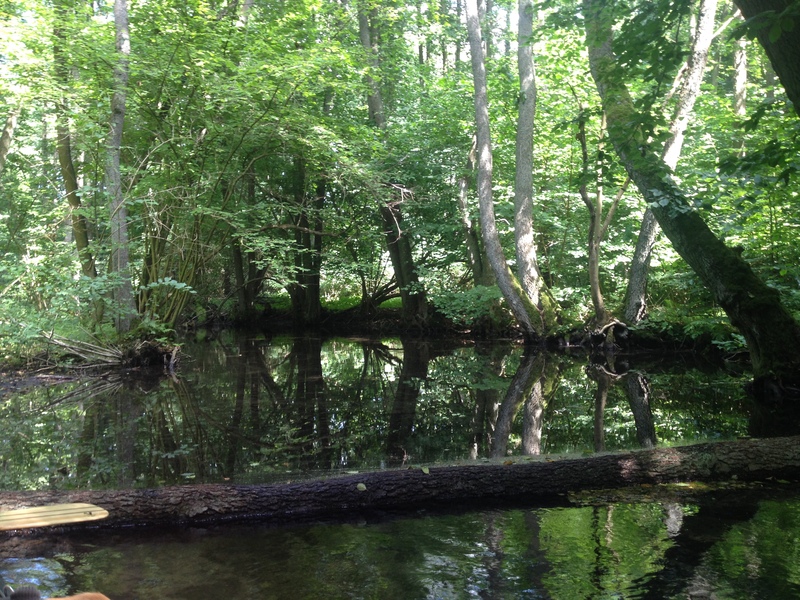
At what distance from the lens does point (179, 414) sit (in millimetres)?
7734

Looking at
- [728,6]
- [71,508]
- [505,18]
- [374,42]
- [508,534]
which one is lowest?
[508,534]

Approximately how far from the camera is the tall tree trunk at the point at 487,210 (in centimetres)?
1448

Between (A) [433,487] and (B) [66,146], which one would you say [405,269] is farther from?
(A) [433,487]

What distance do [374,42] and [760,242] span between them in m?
13.2

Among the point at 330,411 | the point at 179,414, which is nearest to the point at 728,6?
the point at 330,411

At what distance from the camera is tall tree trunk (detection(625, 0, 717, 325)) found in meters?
11.1

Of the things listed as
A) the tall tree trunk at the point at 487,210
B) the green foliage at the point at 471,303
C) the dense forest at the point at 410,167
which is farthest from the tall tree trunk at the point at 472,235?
the tall tree trunk at the point at 487,210

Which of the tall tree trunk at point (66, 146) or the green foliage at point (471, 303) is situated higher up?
the tall tree trunk at point (66, 146)

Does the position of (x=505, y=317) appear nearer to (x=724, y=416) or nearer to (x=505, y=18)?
(x=724, y=416)

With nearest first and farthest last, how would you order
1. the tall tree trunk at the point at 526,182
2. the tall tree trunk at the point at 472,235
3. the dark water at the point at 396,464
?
the dark water at the point at 396,464
the tall tree trunk at the point at 526,182
the tall tree trunk at the point at 472,235

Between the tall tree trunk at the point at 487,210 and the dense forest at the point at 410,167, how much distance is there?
1.9 inches

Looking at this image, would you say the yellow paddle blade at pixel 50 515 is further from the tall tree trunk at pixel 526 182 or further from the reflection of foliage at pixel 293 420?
the tall tree trunk at pixel 526 182

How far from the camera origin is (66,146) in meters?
12.1

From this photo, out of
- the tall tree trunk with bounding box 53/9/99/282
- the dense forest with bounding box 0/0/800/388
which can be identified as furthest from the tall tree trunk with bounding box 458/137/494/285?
the tall tree trunk with bounding box 53/9/99/282
